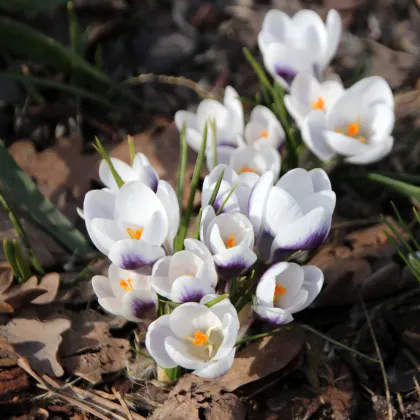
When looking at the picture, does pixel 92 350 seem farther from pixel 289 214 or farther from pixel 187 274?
pixel 289 214

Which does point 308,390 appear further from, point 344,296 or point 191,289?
point 191,289

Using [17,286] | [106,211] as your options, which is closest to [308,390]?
[106,211]

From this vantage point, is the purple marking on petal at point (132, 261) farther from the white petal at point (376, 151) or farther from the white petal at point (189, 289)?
the white petal at point (376, 151)

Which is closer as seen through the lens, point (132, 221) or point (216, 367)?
point (216, 367)

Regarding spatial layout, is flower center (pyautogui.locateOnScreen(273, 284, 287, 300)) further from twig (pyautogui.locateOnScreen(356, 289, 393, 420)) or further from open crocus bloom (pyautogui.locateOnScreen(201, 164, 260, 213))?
twig (pyautogui.locateOnScreen(356, 289, 393, 420))

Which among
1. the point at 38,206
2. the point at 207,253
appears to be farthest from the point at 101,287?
the point at 38,206

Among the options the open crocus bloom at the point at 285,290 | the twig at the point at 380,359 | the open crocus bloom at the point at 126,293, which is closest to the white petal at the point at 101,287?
the open crocus bloom at the point at 126,293
